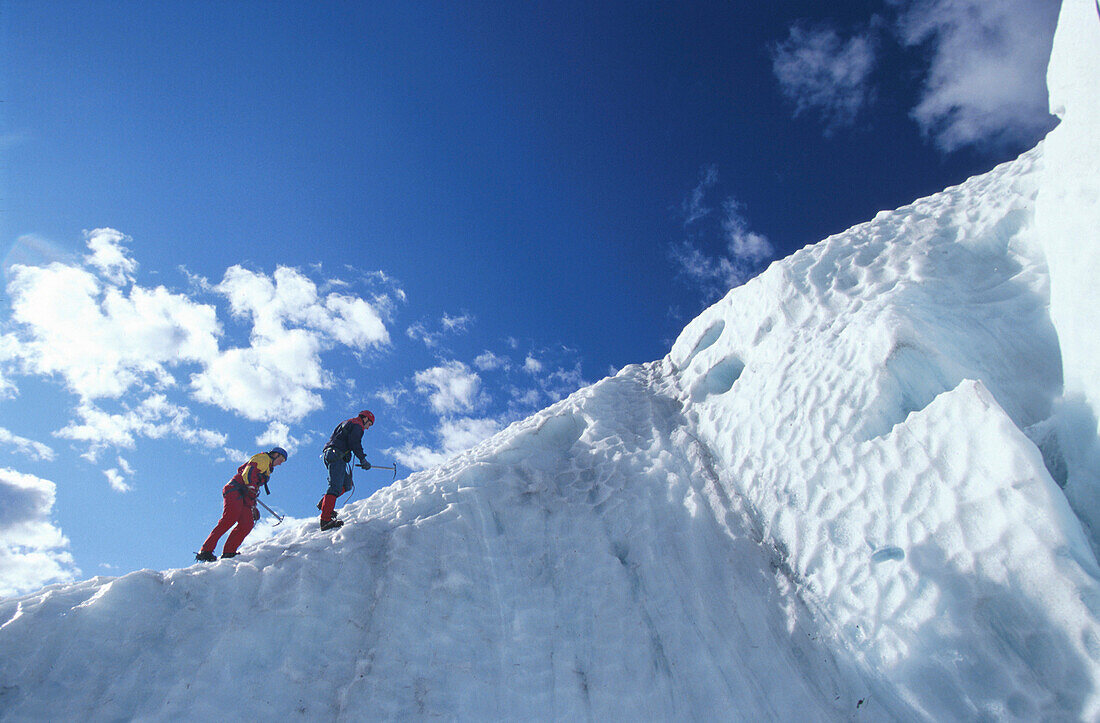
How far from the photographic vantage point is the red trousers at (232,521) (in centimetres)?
610

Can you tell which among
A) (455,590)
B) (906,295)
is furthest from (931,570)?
(455,590)

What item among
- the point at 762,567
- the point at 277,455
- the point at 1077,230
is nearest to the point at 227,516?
the point at 277,455

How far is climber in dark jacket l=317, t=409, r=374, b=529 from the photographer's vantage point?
269 inches

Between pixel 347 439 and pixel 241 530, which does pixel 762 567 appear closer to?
pixel 347 439

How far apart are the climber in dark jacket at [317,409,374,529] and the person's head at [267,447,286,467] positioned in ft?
1.53

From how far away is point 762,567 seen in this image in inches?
232

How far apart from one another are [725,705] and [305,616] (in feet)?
13.0

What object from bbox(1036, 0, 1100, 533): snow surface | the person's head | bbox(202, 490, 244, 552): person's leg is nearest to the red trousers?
bbox(202, 490, 244, 552): person's leg

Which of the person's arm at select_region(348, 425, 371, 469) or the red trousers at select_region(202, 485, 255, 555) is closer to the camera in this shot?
the red trousers at select_region(202, 485, 255, 555)

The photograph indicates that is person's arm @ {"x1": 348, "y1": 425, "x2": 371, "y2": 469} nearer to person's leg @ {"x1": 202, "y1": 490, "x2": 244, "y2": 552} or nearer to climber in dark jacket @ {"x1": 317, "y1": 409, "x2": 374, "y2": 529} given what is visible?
climber in dark jacket @ {"x1": 317, "y1": 409, "x2": 374, "y2": 529}

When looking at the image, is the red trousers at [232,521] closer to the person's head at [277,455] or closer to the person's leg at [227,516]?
the person's leg at [227,516]

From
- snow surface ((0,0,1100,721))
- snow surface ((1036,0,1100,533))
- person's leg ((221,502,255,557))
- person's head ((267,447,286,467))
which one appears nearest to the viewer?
snow surface ((0,0,1100,721))

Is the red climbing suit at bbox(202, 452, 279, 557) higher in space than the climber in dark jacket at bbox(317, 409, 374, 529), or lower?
lower

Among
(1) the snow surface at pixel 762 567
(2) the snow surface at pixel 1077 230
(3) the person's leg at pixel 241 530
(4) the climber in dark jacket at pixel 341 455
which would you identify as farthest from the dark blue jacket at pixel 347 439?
(2) the snow surface at pixel 1077 230
